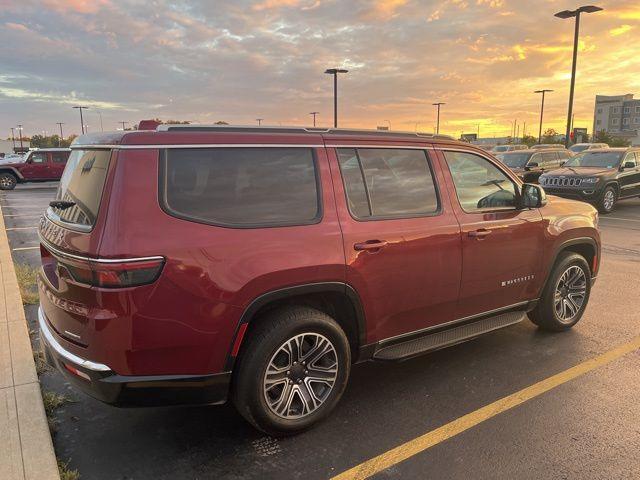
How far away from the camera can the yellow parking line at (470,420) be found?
9.41 ft

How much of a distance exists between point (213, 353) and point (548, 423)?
7.32 ft

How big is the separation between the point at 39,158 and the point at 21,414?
85.5 feet

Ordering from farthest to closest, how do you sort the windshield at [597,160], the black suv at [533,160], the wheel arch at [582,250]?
the black suv at [533,160], the windshield at [597,160], the wheel arch at [582,250]

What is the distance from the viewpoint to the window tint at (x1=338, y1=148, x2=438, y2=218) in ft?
11.1

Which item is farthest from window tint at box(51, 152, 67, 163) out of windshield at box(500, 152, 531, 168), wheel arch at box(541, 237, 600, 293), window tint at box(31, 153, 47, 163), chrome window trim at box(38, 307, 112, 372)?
wheel arch at box(541, 237, 600, 293)

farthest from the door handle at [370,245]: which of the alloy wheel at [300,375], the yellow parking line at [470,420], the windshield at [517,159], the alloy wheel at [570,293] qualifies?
the windshield at [517,159]

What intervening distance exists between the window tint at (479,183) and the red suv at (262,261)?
18mm

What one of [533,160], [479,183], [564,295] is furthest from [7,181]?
[564,295]

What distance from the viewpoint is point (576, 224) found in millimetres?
4719

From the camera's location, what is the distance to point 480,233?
3885 millimetres

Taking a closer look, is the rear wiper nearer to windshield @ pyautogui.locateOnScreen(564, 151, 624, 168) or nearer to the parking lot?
the parking lot

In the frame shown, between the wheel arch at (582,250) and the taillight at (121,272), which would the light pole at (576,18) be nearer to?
the wheel arch at (582,250)

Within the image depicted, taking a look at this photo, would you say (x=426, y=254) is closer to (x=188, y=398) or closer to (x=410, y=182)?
(x=410, y=182)

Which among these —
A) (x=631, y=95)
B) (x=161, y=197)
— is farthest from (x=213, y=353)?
(x=631, y=95)
